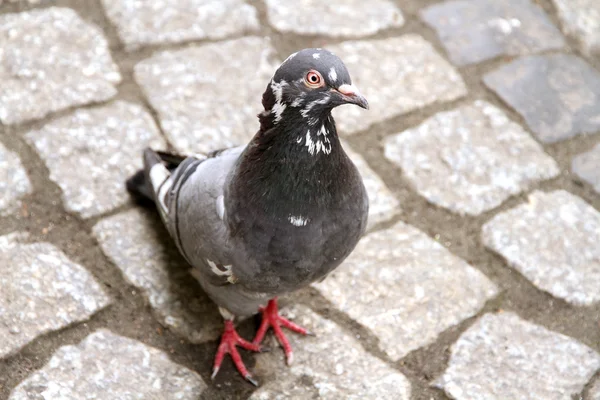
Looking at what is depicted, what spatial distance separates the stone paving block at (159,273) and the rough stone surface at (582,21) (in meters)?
2.93

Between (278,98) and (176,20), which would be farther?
(176,20)

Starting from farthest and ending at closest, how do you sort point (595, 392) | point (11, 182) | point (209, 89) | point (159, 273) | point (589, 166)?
point (209, 89) → point (589, 166) → point (11, 182) → point (159, 273) → point (595, 392)

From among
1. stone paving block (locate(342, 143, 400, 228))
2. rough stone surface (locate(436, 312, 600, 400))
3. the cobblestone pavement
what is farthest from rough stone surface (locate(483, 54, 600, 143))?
rough stone surface (locate(436, 312, 600, 400))

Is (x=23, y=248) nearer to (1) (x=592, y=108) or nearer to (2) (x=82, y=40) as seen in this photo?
(2) (x=82, y=40)

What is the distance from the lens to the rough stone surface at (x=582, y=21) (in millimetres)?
4559

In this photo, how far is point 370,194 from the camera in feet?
11.9

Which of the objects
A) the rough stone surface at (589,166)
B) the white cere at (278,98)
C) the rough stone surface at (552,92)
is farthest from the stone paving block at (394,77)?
the white cere at (278,98)

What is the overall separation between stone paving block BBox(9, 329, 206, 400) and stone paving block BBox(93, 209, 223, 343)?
21 cm

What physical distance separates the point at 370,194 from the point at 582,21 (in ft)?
7.01

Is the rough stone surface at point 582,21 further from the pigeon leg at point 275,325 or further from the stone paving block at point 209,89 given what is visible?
the pigeon leg at point 275,325

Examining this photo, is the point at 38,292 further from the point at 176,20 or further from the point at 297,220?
the point at 176,20

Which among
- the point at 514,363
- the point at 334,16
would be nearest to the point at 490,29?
the point at 334,16

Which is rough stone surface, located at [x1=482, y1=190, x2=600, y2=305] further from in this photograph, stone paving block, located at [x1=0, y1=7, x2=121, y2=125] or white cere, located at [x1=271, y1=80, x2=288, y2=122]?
stone paving block, located at [x1=0, y1=7, x2=121, y2=125]

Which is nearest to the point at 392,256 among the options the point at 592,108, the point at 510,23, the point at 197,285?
the point at 197,285
